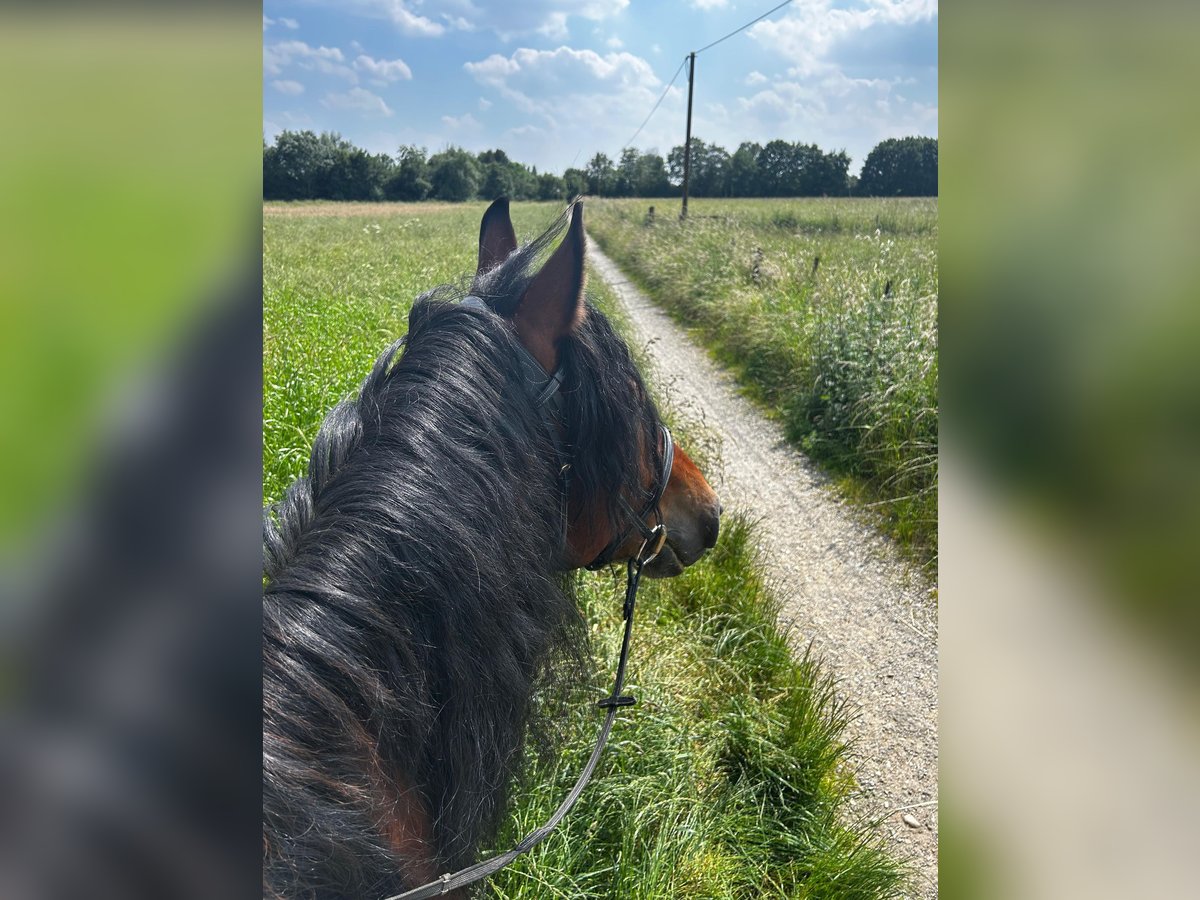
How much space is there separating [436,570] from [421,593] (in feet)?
0.15

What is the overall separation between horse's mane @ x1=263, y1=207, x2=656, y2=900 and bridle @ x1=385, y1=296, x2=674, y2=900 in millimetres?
32

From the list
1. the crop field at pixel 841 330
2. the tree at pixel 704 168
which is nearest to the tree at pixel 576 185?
the crop field at pixel 841 330

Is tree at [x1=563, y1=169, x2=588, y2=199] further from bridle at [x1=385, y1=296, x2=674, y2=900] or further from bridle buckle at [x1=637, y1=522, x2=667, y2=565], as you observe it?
bridle buckle at [x1=637, y1=522, x2=667, y2=565]

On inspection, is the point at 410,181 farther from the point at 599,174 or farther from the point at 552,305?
the point at 552,305

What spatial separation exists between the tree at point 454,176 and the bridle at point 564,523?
352 inches

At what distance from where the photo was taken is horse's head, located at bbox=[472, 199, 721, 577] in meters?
1.62

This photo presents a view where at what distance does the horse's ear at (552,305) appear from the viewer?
5.25 feet
